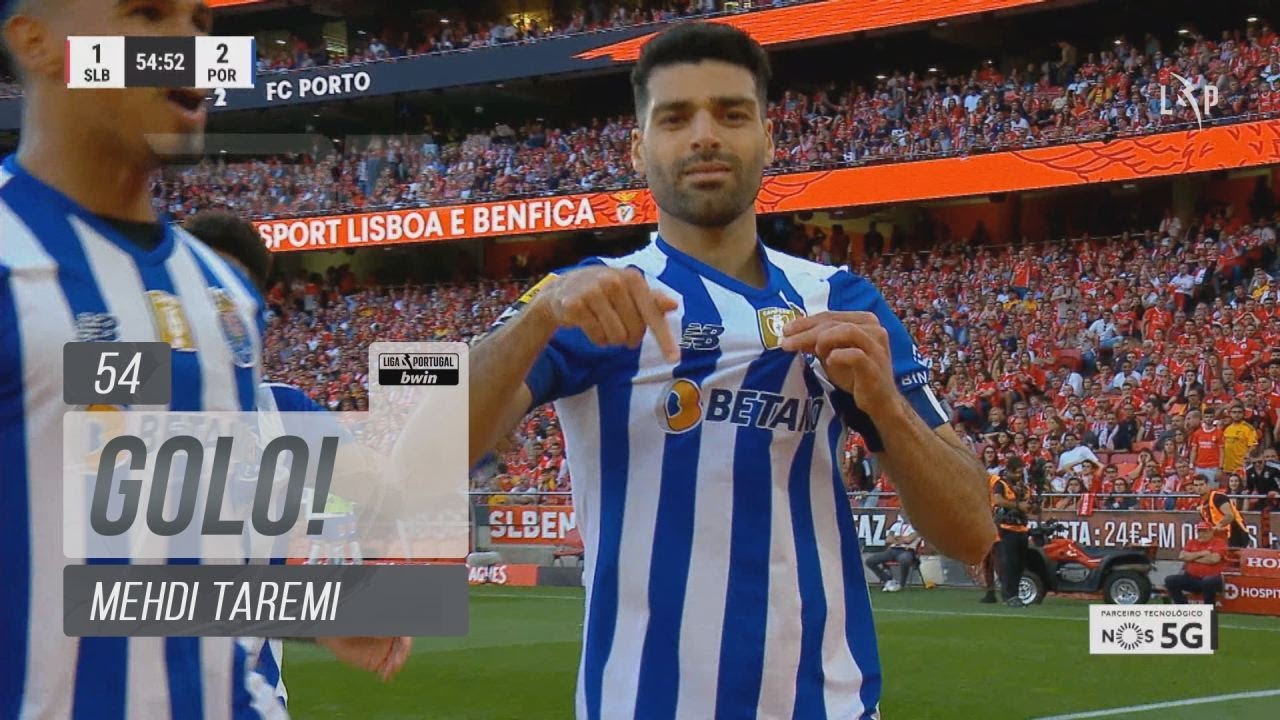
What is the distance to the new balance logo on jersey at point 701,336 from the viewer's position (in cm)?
279

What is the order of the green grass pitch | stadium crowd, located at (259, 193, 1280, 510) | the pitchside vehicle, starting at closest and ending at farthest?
the green grass pitch < the pitchside vehicle < stadium crowd, located at (259, 193, 1280, 510)

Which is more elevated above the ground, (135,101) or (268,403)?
(135,101)

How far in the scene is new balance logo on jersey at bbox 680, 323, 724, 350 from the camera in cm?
279

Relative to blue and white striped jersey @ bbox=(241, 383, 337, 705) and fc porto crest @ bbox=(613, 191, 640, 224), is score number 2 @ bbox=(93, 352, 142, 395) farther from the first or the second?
fc porto crest @ bbox=(613, 191, 640, 224)

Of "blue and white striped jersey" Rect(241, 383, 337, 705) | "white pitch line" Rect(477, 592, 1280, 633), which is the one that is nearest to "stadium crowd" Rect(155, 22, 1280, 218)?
"white pitch line" Rect(477, 592, 1280, 633)

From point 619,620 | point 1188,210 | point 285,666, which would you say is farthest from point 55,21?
point 1188,210

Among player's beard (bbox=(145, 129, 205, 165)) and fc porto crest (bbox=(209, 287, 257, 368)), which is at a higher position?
player's beard (bbox=(145, 129, 205, 165))

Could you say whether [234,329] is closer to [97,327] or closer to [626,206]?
[97,327]

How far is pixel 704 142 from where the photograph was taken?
2705 millimetres

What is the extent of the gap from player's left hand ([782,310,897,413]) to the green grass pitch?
7.19 metres

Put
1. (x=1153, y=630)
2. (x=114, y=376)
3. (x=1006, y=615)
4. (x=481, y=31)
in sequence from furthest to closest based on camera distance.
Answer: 1. (x=481, y=31)
2. (x=1006, y=615)
3. (x=1153, y=630)
4. (x=114, y=376)

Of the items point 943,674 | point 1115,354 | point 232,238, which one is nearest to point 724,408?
point 232,238

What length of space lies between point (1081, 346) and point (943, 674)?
41.2 ft

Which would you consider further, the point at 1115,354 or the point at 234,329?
the point at 1115,354
